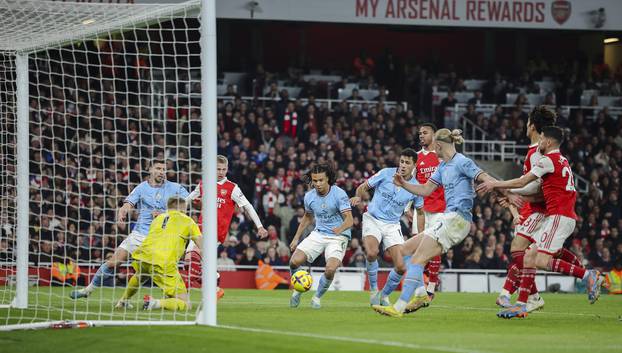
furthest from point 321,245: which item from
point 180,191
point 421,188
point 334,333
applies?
point 334,333

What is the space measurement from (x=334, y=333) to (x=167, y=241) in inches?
144

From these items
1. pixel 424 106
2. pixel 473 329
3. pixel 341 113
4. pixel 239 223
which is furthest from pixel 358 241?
pixel 473 329

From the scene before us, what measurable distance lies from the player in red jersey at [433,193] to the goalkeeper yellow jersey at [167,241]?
3965mm

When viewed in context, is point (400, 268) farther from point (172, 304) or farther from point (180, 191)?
point (172, 304)

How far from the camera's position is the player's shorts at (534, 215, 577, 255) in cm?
1220

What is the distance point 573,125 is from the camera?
3278cm

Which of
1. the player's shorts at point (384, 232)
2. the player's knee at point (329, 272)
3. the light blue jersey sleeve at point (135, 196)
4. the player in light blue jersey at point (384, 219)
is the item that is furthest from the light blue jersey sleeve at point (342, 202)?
the light blue jersey sleeve at point (135, 196)

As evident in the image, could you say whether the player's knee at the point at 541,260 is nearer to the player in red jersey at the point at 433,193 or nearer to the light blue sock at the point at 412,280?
the light blue sock at the point at 412,280

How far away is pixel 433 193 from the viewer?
15.7 m

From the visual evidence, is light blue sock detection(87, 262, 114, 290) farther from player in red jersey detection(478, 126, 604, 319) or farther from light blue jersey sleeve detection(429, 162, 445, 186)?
player in red jersey detection(478, 126, 604, 319)

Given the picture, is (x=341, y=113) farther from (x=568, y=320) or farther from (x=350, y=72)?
(x=568, y=320)

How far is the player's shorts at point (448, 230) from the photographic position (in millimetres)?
12242

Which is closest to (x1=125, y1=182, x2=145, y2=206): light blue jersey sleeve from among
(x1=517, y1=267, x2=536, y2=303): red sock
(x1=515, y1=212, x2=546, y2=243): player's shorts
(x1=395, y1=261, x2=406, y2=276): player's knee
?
(x1=395, y1=261, x2=406, y2=276): player's knee

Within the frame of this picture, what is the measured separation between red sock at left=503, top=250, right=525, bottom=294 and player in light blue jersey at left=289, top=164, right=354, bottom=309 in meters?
2.66
